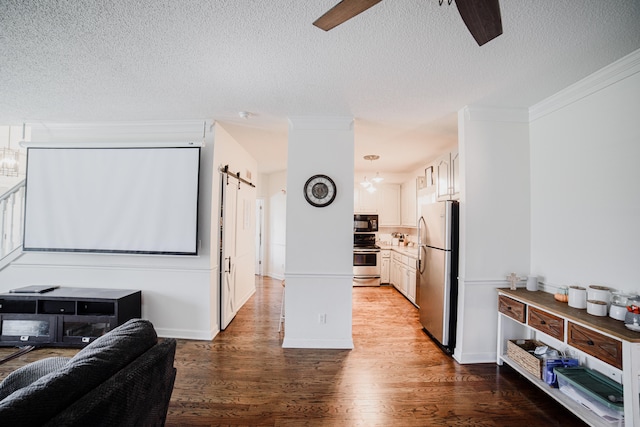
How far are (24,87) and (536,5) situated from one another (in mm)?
4073

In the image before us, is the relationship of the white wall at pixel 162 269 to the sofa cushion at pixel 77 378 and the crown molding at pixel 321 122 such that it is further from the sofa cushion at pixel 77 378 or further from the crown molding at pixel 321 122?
the sofa cushion at pixel 77 378

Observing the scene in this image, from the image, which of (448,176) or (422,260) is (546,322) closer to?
(422,260)

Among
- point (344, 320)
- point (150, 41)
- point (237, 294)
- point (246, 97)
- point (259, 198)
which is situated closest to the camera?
point (150, 41)

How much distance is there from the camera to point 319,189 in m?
2.94

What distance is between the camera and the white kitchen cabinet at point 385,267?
575 cm

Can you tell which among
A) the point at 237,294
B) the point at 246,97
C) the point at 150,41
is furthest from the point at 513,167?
the point at 237,294

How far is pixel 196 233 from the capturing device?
3.00 m

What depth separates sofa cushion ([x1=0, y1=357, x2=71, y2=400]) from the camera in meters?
1.32

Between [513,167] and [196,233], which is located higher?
[513,167]

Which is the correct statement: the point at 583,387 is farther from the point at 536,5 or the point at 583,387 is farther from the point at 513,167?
the point at 536,5

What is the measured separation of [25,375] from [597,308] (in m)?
3.75

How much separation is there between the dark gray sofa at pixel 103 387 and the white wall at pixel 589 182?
3.22 m

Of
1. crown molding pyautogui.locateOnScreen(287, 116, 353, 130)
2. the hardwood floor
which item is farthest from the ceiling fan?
the hardwood floor

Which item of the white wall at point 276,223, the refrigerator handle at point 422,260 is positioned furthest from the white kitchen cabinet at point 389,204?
the refrigerator handle at point 422,260
